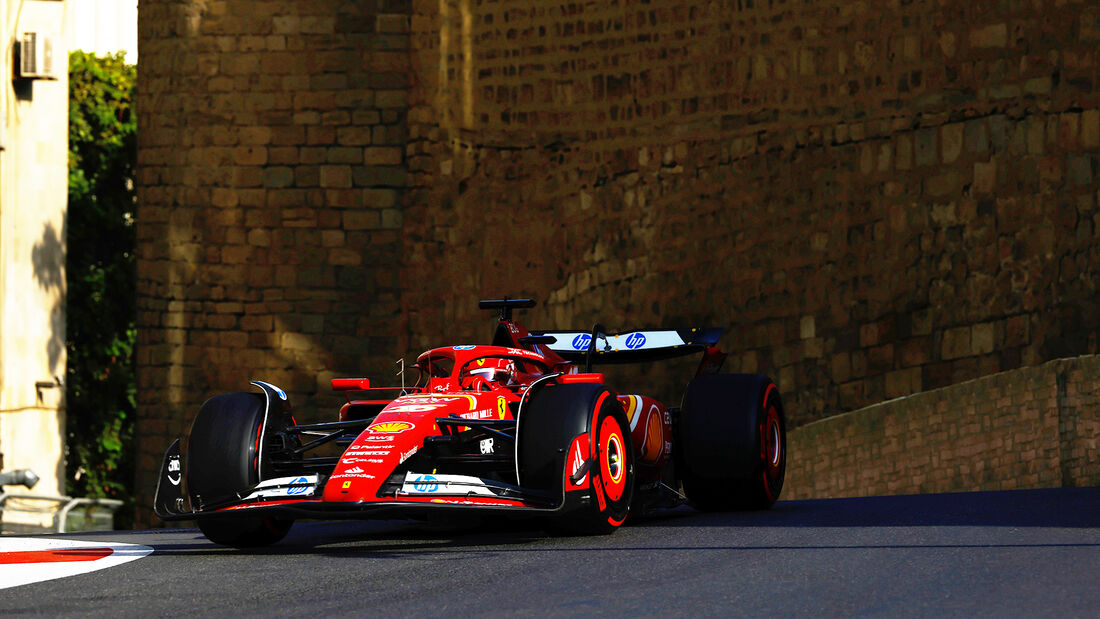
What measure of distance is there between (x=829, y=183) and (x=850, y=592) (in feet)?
37.8

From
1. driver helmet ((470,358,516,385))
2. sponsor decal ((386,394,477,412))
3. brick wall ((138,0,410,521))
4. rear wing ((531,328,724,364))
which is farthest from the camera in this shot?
brick wall ((138,0,410,521))

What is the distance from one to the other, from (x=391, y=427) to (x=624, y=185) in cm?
1164

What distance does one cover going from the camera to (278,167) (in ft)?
68.4

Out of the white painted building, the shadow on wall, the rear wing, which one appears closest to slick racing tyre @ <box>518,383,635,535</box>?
the rear wing

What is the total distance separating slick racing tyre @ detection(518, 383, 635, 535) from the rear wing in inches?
85.6

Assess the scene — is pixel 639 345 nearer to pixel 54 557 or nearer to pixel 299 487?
pixel 299 487

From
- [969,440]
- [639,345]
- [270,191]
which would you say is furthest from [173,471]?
[270,191]

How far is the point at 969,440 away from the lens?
50.9 ft

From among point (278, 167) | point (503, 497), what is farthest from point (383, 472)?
point (278, 167)

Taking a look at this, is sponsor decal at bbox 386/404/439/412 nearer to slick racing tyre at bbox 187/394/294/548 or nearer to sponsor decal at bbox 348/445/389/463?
sponsor decal at bbox 348/445/389/463

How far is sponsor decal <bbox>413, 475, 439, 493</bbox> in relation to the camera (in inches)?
279

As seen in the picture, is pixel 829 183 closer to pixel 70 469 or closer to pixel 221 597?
pixel 221 597

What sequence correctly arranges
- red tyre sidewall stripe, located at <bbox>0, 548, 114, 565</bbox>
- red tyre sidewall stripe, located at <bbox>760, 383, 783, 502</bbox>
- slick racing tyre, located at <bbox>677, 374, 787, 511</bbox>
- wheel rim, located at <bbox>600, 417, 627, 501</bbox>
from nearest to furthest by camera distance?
red tyre sidewall stripe, located at <bbox>0, 548, 114, 565</bbox> < wheel rim, located at <bbox>600, 417, 627, 501</bbox> < slick racing tyre, located at <bbox>677, 374, 787, 511</bbox> < red tyre sidewall stripe, located at <bbox>760, 383, 783, 502</bbox>

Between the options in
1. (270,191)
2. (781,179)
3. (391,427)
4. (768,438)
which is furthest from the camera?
(270,191)
